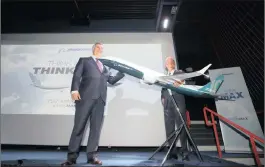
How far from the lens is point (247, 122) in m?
3.58

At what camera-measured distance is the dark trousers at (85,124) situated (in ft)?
8.06

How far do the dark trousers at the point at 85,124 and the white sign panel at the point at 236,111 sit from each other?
230 centimetres

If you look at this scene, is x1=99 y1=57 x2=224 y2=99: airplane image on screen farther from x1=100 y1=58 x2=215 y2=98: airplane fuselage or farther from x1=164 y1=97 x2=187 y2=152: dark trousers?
x1=164 y1=97 x2=187 y2=152: dark trousers

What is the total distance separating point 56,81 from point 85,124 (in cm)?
139

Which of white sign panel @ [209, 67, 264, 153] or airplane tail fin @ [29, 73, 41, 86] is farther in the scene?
airplane tail fin @ [29, 73, 41, 86]

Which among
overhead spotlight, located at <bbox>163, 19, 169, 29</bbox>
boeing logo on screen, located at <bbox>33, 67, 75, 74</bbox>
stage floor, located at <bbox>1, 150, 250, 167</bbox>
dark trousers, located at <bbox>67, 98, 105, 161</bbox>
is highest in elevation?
overhead spotlight, located at <bbox>163, 19, 169, 29</bbox>

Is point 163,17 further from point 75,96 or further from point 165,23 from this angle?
point 75,96

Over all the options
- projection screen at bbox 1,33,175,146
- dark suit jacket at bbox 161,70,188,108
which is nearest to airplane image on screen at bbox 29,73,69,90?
projection screen at bbox 1,33,175,146

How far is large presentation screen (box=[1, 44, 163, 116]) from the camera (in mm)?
3482

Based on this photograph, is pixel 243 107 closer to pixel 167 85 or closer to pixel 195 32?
pixel 167 85

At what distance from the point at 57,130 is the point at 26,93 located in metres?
0.86

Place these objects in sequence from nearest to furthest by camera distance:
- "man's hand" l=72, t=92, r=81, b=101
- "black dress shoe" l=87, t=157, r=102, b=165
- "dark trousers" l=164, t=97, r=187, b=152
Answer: "black dress shoe" l=87, t=157, r=102, b=165, "man's hand" l=72, t=92, r=81, b=101, "dark trousers" l=164, t=97, r=187, b=152

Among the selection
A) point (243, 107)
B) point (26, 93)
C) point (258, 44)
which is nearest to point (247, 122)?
point (243, 107)

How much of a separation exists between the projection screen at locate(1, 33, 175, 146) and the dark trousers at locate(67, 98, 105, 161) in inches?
33.9
